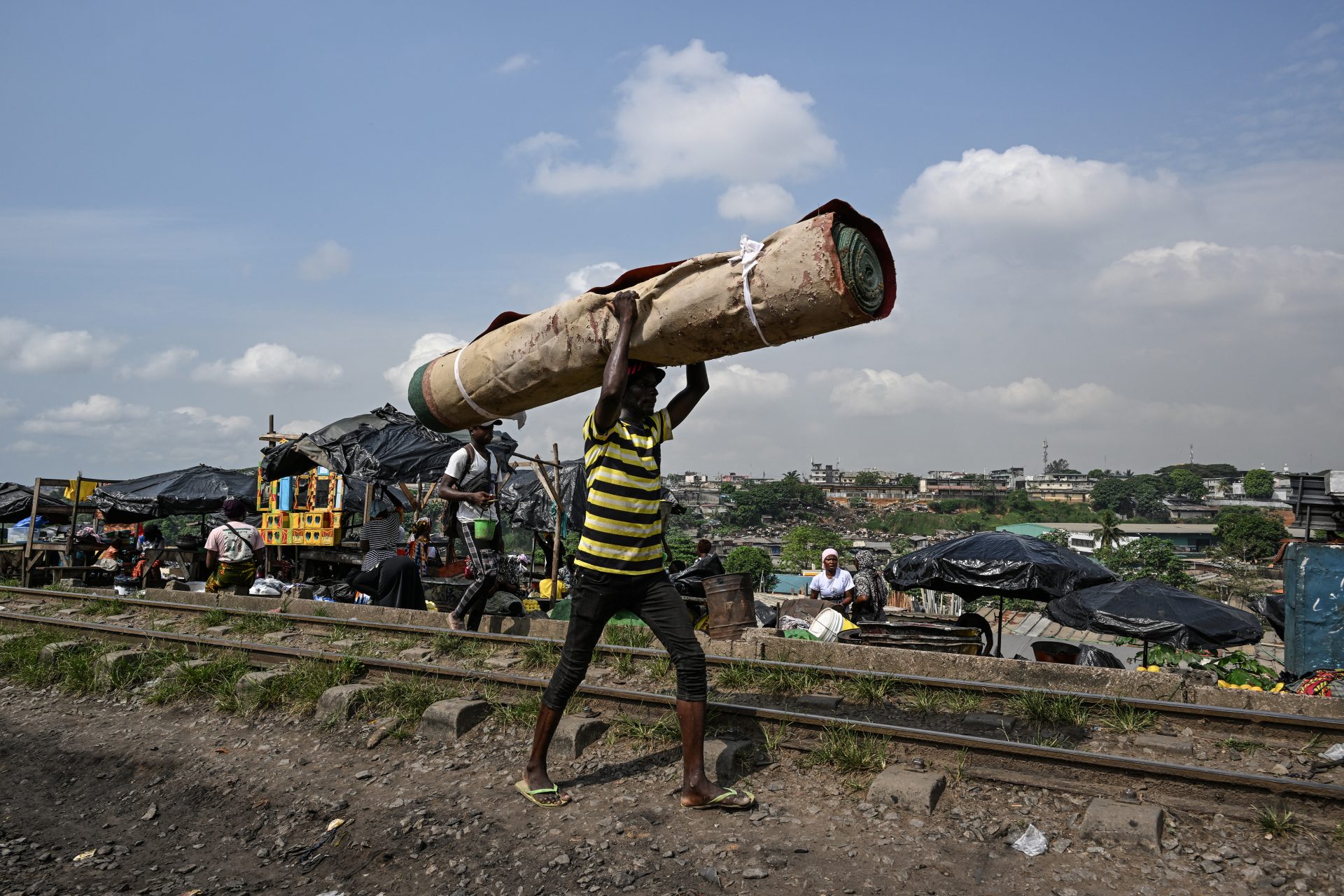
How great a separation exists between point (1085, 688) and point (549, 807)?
3447 millimetres

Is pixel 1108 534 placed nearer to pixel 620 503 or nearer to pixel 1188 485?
pixel 620 503

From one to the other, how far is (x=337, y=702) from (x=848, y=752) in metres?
3.55

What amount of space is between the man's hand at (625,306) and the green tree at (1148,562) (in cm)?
5830

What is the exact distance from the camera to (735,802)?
4.26 meters

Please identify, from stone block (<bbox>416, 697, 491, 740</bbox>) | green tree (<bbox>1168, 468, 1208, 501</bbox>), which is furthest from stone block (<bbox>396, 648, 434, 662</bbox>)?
green tree (<bbox>1168, 468, 1208, 501</bbox>)

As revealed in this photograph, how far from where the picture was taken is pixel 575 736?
16.8 feet

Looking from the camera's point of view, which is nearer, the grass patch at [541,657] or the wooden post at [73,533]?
the grass patch at [541,657]

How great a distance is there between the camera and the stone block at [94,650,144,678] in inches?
303

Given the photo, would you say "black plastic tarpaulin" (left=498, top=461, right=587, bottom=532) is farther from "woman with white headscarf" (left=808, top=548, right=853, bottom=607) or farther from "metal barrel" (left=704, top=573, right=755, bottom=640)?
"metal barrel" (left=704, top=573, right=755, bottom=640)

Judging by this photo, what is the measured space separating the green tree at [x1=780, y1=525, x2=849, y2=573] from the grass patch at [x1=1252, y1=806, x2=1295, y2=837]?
244 ft

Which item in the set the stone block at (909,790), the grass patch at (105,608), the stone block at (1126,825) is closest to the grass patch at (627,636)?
the stone block at (909,790)

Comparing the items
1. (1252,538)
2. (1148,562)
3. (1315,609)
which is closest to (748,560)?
(1148,562)

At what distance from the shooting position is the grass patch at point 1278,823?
371cm

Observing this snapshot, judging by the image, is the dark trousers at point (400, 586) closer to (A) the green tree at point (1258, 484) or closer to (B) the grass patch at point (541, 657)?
(B) the grass patch at point (541, 657)
